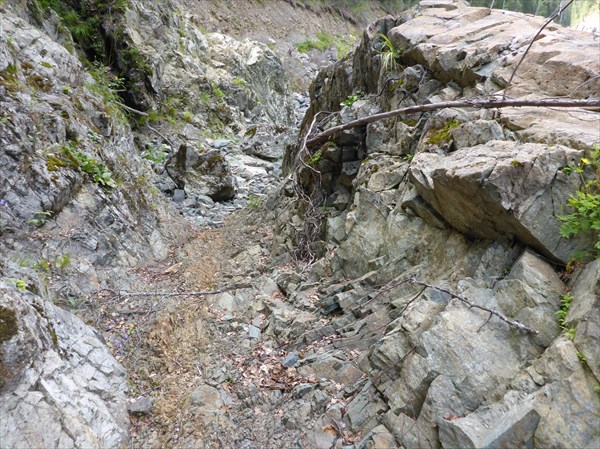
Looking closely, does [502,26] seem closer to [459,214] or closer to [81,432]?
[459,214]

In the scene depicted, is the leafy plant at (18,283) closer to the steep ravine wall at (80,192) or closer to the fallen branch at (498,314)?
the steep ravine wall at (80,192)

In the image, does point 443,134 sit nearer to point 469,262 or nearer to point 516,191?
point 516,191

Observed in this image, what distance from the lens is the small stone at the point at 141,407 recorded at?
4.21 m

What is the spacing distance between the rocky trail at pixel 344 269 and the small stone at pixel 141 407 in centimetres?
A: 2

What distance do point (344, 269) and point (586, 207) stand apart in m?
3.27

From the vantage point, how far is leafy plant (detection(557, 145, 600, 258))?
3410 millimetres

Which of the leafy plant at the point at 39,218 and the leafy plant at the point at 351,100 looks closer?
the leafy plant at the point at 39,218

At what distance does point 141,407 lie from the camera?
13.9 feet

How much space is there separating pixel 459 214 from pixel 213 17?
2654cm

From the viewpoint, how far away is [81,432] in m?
3.52

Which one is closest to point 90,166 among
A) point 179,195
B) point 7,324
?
point 179,195

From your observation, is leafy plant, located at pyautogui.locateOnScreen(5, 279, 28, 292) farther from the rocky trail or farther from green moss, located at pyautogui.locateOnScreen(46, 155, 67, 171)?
green moss, located at pyautogui.locateOnScreen(46, 155, 67, 171)

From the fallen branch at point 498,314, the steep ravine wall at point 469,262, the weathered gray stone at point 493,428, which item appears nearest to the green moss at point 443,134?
the steep ravine wall at point 469,262

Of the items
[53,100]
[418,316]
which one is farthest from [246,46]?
[418,316]
